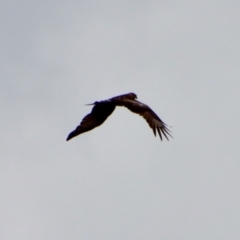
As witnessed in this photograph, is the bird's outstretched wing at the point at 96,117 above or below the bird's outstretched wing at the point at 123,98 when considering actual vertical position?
below

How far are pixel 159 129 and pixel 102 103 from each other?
249 centimetres

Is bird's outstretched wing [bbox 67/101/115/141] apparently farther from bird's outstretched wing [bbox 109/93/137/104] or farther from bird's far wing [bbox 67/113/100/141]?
bird's outstretched wing [bbox 109/93/137/104]

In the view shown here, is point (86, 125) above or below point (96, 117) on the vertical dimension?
below

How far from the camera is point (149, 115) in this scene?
156ft

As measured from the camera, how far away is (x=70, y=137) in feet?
156

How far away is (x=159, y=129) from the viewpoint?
47156 mm

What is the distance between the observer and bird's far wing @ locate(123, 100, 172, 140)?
4716 cm

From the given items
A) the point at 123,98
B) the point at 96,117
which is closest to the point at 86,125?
the point at 96,117

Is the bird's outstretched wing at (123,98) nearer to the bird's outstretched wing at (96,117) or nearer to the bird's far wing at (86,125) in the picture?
the bird's outstretched wing at (96,117)

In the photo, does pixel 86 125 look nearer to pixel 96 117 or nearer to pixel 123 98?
pixel 96 117

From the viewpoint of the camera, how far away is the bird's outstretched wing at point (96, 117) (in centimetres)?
4779

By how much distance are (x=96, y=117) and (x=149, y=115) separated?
201 centimetres

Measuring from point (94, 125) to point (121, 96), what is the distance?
2105mm

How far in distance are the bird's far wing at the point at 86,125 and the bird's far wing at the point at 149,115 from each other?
133 centimetres
